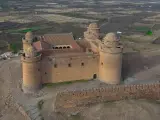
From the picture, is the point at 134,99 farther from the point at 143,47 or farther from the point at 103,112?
the point at 143,47

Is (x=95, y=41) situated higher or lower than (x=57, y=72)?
higher

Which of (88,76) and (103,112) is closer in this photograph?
(103,112)

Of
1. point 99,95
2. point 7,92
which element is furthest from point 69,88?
point 7,92

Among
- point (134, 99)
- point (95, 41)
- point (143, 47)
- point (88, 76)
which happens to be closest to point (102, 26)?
point (143, 47)

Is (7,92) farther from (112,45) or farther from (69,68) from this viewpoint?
(112,45)

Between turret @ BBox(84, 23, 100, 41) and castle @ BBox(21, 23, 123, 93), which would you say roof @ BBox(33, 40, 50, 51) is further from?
turret @ BBox(84, 23, 100, 41)

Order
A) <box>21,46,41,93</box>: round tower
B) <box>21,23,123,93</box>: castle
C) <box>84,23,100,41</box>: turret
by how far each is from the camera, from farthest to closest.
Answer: <box>84,23,100,41</box>: turret, <box>21,23,123,93</box>: castle, <box>21,46,41,93</box>: round tower

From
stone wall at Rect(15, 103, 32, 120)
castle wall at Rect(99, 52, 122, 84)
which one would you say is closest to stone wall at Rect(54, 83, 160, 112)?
stone wall at Rect(15, 103, 32, 120)
